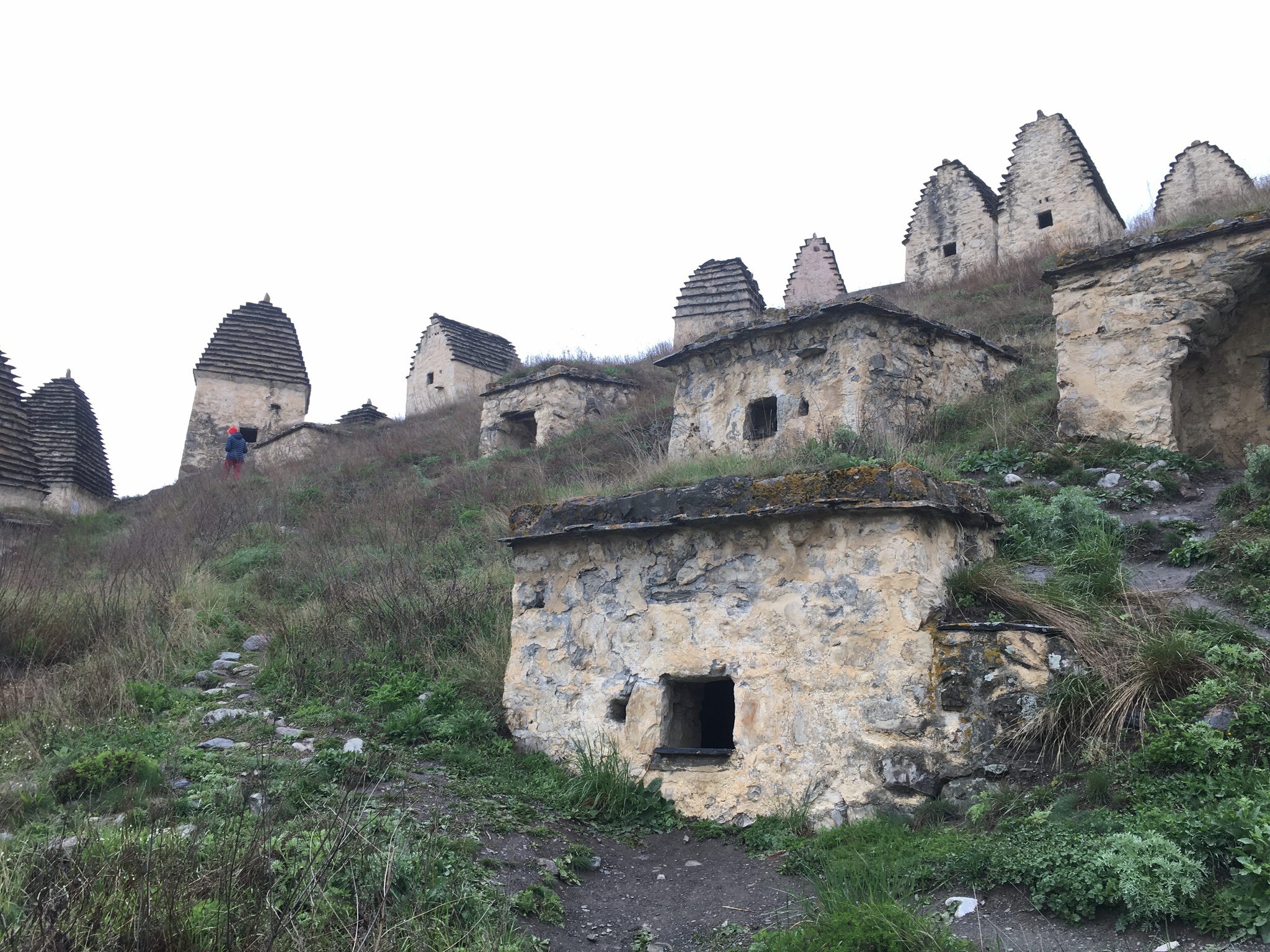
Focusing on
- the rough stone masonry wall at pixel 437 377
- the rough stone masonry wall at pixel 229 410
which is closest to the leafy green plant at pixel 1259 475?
the rough stone masonry wall at pixel 437 377

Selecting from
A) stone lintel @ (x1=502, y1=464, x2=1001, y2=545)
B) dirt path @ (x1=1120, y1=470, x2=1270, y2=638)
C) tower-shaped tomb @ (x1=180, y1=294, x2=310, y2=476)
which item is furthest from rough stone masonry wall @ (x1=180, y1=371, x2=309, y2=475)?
dirt path @ (x1=1120, y1=470, x2=1270, y2=638)

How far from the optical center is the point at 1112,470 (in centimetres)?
866

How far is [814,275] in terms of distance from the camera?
26.7 meters

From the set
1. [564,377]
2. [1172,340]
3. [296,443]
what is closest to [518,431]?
[564,377]

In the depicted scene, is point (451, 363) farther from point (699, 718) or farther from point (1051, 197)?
point (699, 718)

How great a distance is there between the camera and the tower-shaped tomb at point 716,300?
23.8m

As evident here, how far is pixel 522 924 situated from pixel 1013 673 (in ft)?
9.79

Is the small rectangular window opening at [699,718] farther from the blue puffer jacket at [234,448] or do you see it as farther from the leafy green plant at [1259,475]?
Result: the blue puffer jacket at [234,448]

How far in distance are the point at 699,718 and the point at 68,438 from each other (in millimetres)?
24398

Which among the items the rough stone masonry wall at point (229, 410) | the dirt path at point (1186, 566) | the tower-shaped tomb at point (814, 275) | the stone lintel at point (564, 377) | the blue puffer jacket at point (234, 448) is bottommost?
the dirt path at point (1186, 566)

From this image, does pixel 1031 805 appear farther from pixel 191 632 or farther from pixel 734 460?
pixel 191 632

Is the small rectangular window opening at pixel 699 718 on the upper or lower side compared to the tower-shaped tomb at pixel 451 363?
lower

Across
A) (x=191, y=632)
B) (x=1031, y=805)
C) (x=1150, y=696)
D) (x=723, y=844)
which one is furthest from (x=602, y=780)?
(x=191, y=632)

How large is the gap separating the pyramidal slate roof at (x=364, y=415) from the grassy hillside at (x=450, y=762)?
16429mm
